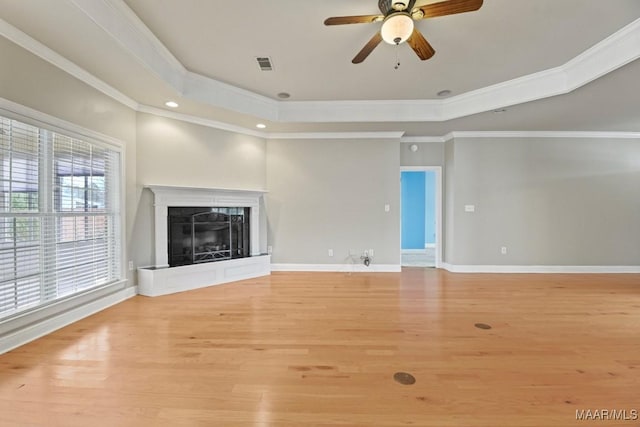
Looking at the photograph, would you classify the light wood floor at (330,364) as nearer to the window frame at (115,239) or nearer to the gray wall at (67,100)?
the window frame at (115,239)

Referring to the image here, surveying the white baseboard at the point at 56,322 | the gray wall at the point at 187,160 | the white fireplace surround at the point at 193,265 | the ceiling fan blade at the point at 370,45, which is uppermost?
the ceiling fan blade at the point at 370,45

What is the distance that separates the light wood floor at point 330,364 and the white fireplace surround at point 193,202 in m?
0.78

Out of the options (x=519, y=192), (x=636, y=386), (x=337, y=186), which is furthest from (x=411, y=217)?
(x=636, y=386)

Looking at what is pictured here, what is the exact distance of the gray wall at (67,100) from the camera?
7.29ft

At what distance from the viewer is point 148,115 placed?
3.78 m

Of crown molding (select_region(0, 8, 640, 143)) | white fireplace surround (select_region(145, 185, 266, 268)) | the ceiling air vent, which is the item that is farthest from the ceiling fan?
white fireplace surround (select_region(145, 185, 266, 268))

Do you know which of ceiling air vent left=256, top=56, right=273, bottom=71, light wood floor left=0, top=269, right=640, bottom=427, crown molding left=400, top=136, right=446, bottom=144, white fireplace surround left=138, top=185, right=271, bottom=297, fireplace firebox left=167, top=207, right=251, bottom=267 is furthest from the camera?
crown molding left=400, top=136, right=446, bottom=144

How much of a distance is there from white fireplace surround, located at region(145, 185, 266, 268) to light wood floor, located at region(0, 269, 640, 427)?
2.57 ft

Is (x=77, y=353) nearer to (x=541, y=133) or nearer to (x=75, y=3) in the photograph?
(x=75, y=3)

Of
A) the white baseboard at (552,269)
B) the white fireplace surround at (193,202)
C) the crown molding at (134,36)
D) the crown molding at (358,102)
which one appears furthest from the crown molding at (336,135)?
the white baseboard at (552,269)

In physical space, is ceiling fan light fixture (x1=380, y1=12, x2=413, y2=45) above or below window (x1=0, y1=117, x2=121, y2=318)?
above

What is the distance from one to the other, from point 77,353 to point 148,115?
3019 millimetres

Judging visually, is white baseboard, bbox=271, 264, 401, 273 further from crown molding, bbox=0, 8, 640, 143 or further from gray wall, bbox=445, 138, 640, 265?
crown molding, bbox=0, 8, 640, 143

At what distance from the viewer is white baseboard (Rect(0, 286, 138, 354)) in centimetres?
221
